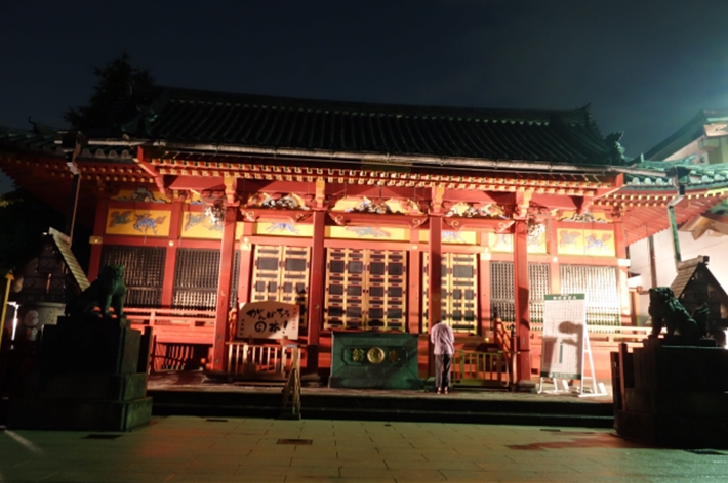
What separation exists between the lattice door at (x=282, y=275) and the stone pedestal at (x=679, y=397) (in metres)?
9.43

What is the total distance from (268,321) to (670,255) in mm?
18068

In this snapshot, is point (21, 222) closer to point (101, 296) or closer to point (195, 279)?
point (195, 279)

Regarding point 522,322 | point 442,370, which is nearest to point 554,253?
point 522,322

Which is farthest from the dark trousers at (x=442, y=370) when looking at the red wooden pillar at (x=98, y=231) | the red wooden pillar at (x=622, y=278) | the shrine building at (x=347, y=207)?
the red wooden pillar at (x=98, y=231)

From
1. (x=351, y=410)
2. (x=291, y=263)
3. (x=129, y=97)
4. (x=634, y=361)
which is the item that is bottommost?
(x=351, y=410)

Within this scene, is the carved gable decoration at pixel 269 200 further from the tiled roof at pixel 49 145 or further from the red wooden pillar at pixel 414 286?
the red wooden pillar at pixel 414 286

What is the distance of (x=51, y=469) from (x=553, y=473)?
185 inches

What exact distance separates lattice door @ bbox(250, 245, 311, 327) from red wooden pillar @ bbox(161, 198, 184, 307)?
232 centimetres

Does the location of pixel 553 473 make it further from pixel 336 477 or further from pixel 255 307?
pixel 255 307

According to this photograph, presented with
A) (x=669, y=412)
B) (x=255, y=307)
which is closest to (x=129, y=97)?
(x=255, y=307)

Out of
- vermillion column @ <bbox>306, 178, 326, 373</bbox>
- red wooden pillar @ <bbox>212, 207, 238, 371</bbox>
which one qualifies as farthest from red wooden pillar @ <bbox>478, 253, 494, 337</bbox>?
red wooden pillar @ <bbox>212, 207, 238, 371</bbox>

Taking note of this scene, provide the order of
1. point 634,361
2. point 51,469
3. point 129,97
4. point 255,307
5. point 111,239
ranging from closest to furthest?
1. point 51,469
2. point 634,361
3. point 255,307
4. point 111,239
5. point 129,97

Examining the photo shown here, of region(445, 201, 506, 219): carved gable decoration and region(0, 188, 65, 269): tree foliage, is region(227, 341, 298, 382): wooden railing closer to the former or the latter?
region(445, 201, 506, 219): carved gable decoration

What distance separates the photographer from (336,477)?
14.8 ft
